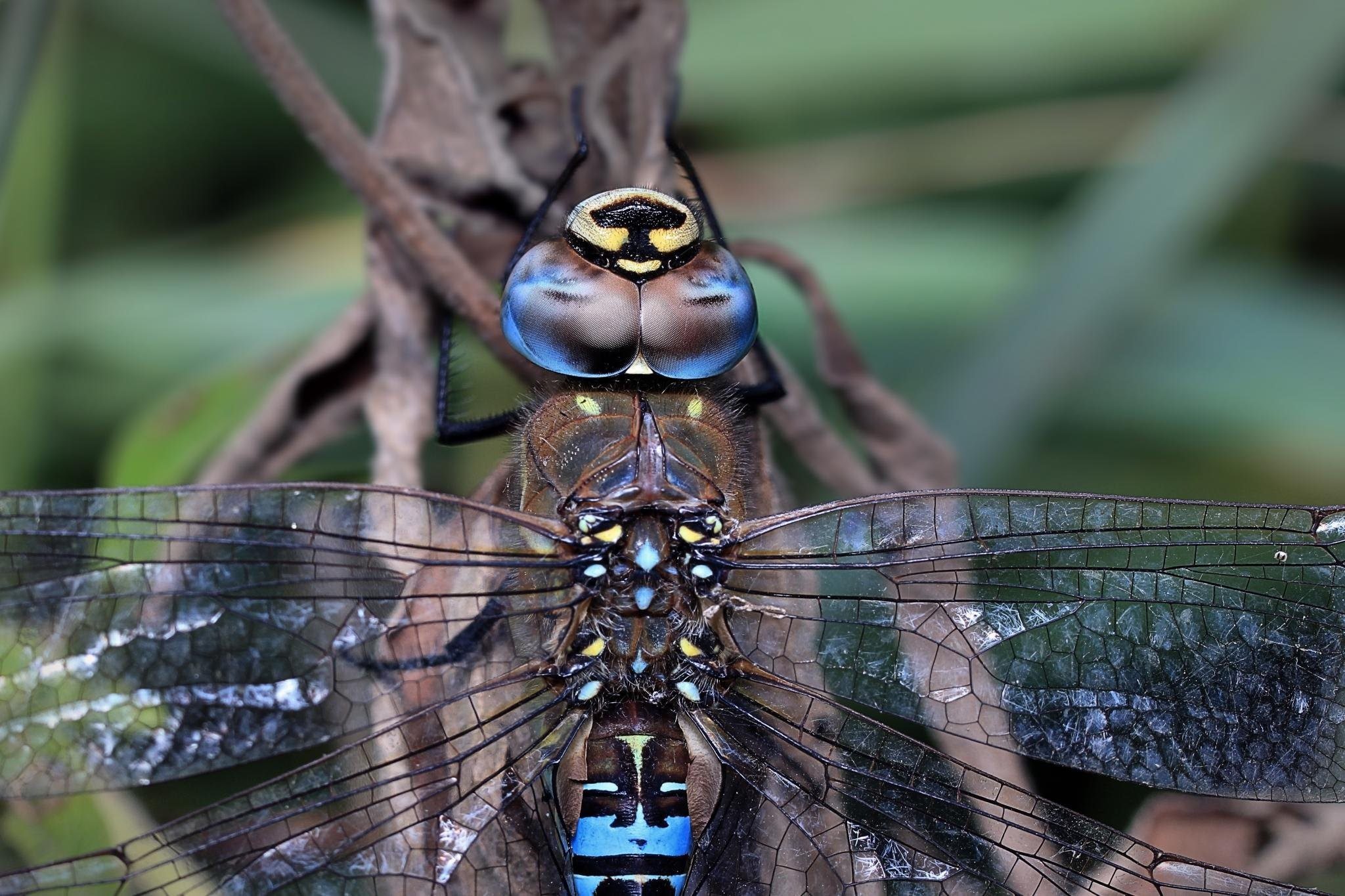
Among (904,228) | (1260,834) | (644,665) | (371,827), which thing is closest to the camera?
(371,827)

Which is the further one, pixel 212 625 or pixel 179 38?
pixel 179 38

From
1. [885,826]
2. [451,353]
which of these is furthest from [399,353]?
[885,826]

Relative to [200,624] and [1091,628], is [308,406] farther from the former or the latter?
[1091,628]

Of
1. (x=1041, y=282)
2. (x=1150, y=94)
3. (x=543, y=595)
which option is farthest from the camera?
(x=1150, y=94)

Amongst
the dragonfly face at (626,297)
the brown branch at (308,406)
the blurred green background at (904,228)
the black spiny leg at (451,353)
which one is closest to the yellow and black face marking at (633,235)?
the dragonfly face at (626,297)

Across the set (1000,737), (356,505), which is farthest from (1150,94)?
(356,505)

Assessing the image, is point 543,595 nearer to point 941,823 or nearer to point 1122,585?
point 941,823

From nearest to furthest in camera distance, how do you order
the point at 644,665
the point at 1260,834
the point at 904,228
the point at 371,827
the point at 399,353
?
the point at 371,827 → the point at 644,665 → the point at 1260,834 → the point at 399,353 → the point at 904,228
